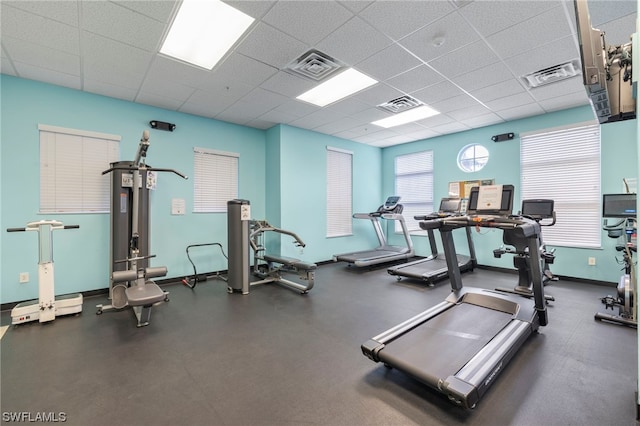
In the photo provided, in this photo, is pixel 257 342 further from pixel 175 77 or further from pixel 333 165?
pixel 333 165

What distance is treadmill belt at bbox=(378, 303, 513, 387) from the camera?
1942mm

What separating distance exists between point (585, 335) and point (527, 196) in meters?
3.30

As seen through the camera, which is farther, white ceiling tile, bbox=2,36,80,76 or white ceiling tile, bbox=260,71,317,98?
white ceiling tile, bbox=260,71,317,98

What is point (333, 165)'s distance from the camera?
Result: 21.8 ft

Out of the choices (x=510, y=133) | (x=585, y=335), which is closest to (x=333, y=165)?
(x=510, y=133)

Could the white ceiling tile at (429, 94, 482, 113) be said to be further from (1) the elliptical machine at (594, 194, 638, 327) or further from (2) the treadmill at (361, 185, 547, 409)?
(1) the elliptical machine at (594, 194, 638, 327)

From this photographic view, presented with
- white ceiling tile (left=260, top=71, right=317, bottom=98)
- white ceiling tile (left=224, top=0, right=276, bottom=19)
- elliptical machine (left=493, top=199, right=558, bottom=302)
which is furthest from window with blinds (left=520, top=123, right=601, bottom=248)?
white ceiling tile (left=224, top=0, right=276, bottom=19)

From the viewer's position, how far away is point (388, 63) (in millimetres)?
3311

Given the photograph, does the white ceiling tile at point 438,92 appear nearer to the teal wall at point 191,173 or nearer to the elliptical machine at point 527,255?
the elliptical machine at point 527,255

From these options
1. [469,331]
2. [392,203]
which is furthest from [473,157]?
[469,331]

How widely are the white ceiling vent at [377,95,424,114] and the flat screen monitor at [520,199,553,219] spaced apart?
7.80ft

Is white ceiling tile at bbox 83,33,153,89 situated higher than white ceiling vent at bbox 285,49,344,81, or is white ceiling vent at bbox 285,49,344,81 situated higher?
white ceiling vent at bbox 285,49,344,81

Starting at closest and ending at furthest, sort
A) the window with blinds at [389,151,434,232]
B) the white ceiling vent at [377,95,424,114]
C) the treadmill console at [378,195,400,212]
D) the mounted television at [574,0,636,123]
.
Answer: the mounted television at [574,0,636,123]
the white ceiling vent at [377,95,424,114]
the treadmill console at [378,195,400,212]
the window with blinds at [389,151,434,232]

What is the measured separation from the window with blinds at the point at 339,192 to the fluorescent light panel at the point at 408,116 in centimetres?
138
